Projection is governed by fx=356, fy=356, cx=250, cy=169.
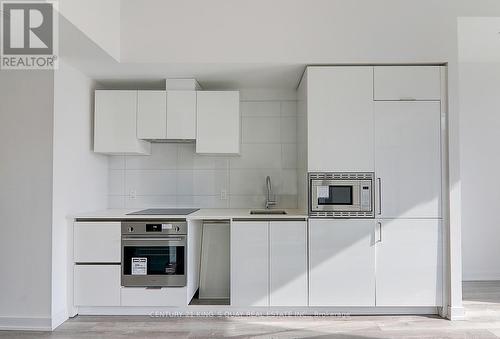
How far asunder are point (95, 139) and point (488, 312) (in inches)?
158

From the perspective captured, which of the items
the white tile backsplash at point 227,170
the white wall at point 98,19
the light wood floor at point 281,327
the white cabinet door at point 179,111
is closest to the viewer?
the white wall at point 98,19

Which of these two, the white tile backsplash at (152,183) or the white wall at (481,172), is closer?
the white tile backsplash at (152,183)

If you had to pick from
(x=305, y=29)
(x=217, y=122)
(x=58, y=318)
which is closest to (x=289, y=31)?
(x=305, y=29)

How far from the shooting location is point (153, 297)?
3127 millimetres

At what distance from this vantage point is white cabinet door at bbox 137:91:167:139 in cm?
345

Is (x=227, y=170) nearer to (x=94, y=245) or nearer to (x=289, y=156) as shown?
(x=289, y=156)

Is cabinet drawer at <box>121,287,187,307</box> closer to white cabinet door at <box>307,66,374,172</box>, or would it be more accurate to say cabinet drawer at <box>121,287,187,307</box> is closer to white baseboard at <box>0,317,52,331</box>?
white baseboard at <box>0,317,52,331</box>

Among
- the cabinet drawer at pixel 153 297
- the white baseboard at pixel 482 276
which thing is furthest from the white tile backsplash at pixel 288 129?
the white baseboard at pixel 482 276

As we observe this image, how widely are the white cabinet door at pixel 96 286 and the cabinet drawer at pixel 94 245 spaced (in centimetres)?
8

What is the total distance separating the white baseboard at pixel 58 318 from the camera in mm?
2863

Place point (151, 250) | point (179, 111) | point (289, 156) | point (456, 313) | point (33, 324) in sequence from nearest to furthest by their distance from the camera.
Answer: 1. point (33, 324)
2. point (456, 313)
3. point (151, 250)
4. point (179, 111)
5. point (289, 156)

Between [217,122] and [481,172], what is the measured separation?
315cm

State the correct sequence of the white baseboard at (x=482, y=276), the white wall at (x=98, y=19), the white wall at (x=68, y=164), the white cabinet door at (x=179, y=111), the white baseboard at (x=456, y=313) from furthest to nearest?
the white baseboard at (x=482, y=276), the white cabinet door at (x=179, y=111), the white baseboard at (x=456, y=313), the white wall at (x=68, y=164), the white wall at (x=98, y=19)

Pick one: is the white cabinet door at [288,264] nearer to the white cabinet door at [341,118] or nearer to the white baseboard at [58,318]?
the white cabinet door at [341,118]
